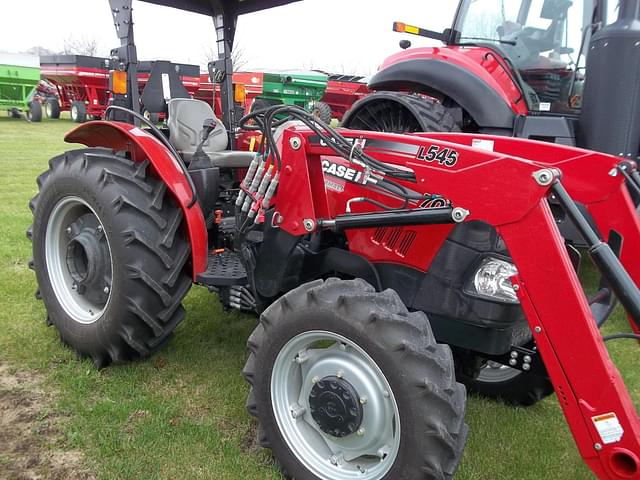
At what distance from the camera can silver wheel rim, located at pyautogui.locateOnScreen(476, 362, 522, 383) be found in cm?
316

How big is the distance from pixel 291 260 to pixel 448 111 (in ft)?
8.99

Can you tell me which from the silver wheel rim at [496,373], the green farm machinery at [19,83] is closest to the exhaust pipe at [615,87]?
the silver wheel rim at [496,373]

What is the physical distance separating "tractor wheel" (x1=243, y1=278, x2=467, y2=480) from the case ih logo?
0.55 meters

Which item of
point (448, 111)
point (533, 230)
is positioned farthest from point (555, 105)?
point (533, 230)

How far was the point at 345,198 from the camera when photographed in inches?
105

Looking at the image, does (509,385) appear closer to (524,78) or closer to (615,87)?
(615,87)

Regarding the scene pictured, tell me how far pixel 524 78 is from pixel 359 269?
3191mm

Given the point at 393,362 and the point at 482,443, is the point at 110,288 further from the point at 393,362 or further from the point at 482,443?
the point at 482,443

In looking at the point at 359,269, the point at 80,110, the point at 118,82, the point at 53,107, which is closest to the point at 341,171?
the point at 359,269

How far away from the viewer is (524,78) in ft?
16.3

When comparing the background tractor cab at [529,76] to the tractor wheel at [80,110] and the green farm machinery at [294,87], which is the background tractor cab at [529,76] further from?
the tractor wheel at [80,110]

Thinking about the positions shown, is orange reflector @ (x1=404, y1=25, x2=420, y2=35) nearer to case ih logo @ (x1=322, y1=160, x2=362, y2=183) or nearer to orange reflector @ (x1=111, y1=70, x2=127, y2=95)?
orange reflector @ (x1=111, y1=70, x2=127, y2=95)

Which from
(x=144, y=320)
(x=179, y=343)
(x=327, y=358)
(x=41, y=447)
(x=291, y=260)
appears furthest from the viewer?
(x=179, y=343)

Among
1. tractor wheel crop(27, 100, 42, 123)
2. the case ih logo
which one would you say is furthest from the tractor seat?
tractor wheel crop(27, 100, 42, 123)
